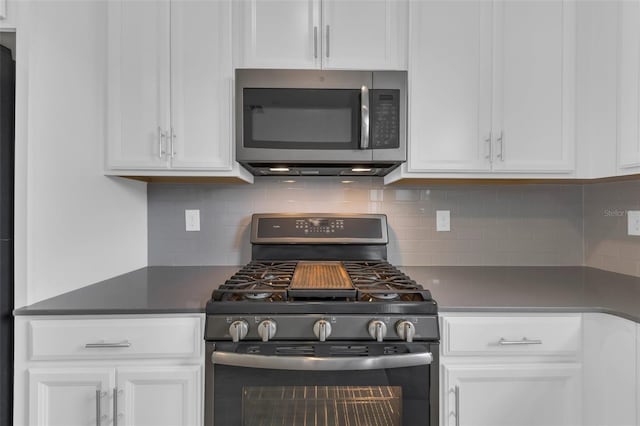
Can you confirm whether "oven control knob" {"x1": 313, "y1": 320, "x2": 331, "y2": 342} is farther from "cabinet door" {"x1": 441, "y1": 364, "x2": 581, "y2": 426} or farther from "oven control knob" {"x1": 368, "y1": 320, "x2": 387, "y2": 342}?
"cabinet door" {"x1": 441, "y1": 364, "x2": 581, "y2": 426}

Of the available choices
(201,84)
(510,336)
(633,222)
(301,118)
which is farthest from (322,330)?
(633,222)

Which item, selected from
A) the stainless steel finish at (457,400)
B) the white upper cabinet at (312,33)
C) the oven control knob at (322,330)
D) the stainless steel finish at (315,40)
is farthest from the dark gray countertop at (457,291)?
the stainless steel finish at (315,40)

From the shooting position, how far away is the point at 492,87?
179 cm

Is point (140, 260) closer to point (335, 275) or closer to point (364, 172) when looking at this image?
point (335, 275)

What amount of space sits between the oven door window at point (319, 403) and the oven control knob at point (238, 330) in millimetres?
182

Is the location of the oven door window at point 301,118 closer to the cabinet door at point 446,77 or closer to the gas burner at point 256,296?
the cabinet door at point 446,77

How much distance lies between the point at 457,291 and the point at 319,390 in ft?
2.20

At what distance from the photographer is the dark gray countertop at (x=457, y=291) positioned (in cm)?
139

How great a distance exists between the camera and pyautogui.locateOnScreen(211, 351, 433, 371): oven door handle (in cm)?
129

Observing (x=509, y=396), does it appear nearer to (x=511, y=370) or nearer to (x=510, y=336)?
(x=511, y=370)

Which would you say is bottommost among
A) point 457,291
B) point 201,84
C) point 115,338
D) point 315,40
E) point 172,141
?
point 115,338

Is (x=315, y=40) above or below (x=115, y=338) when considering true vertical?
above

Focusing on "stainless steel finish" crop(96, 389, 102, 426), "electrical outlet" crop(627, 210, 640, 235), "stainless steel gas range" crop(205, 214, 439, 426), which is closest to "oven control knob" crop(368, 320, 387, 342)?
"stainless steel gas range" crop(205, 214, 439, 426)

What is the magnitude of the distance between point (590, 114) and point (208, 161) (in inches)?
66.6
